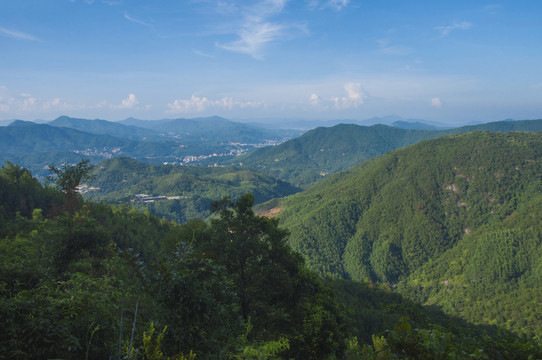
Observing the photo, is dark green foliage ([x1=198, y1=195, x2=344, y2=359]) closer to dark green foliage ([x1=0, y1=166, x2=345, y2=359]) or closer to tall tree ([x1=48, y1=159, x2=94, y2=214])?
dark green foliage ([x1=0, y1=166, x2=345, y2=359])

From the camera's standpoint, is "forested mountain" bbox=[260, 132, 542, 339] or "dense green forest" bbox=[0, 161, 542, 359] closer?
"dense green forest" bbox=[0, 161, 542, 359]

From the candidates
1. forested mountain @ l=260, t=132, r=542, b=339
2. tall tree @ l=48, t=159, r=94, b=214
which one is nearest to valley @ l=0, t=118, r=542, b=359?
forested mountain @ l=260, t=132, r=542, b=339

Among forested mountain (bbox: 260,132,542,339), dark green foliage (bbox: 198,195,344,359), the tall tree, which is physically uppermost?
the tall tree

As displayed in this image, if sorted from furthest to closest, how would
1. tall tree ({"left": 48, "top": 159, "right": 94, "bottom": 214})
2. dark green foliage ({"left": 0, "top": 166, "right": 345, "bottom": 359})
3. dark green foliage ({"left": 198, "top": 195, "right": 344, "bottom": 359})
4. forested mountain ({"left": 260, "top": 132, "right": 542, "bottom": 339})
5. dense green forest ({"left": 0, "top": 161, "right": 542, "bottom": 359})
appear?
forested mountain ({"left": 260, "top": 132, "right": 542, "bottom": 339})
tall tree ({"left": 48, "top": 159, "right": 94, "bottom": 214})
dark green foliage ({"left": 198, "top": 195, "right": 344, "bottom": 359})
dark green foliage ({"left": 0, "top": 166, "right": 345, "bottom": 359})
dense green forest ({"left": 0, "top": 161, "right": 542, "bottom": 359})

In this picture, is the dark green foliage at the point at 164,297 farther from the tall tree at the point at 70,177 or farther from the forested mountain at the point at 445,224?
the forested mountain at the point at 445,224

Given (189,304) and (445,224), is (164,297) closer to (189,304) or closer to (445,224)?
(189,304)

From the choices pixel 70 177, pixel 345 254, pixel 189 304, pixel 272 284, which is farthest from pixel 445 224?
pixel 189 304

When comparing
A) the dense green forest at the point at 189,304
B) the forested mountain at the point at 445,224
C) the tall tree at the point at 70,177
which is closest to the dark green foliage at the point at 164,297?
the dense green forest at the point at 189,304

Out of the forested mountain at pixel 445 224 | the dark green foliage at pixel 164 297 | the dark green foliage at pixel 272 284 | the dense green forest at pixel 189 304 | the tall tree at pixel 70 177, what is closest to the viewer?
the dense green forest at pixel 189 304
